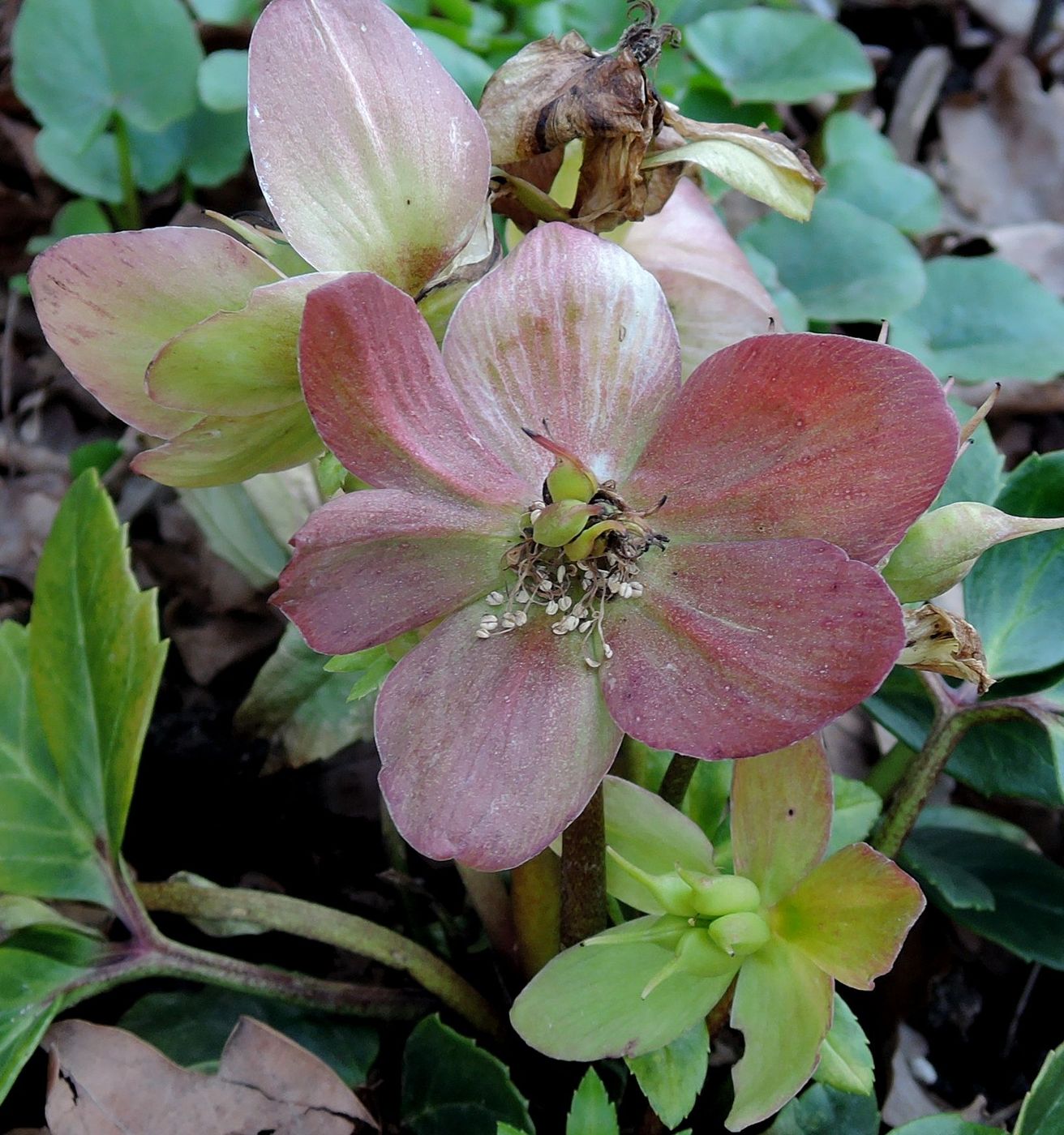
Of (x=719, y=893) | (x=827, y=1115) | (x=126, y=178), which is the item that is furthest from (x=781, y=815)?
(x=126, y=178)

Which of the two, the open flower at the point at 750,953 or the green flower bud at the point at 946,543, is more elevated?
the green flower bud at the point at 946,543

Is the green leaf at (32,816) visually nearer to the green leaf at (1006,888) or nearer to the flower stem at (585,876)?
the flower stem at (585,876)

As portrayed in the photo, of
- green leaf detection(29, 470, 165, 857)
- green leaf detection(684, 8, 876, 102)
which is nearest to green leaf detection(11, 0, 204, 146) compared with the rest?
green leaf detection(684, 8, 876, 102)

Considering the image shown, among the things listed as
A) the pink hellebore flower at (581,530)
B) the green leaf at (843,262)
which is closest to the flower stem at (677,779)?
the pink hellebore flower at (581,530)

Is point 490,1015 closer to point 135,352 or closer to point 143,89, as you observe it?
point 135,352

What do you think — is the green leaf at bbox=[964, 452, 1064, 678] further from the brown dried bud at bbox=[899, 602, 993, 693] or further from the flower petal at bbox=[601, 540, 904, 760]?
the flower petal at bbox=[601, 540, 904, 760]

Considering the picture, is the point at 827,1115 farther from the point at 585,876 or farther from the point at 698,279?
the point at 698,279
